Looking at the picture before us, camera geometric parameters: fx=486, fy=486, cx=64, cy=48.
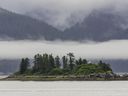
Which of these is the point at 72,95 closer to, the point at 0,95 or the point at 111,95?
the point at 111,95

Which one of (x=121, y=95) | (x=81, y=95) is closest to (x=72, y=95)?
(x=81, y=95)

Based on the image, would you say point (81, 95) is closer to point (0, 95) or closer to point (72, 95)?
point (72, 95)

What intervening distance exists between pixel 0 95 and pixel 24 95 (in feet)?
33.2

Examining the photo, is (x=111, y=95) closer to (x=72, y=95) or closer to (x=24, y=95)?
(x=72, y=95)

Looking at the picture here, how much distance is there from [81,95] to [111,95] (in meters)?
12.7

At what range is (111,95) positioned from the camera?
192 m

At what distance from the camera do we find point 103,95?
192 m

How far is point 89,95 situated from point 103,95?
27.7 feet

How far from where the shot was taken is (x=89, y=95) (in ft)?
651

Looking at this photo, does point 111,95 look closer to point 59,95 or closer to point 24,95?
point 59,95

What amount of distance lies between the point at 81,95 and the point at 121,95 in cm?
1626

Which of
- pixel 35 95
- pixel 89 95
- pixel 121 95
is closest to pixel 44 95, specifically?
pixel 35 95

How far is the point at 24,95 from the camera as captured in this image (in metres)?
198

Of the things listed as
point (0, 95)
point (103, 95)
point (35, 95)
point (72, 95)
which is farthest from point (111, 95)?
point (0, 95)
